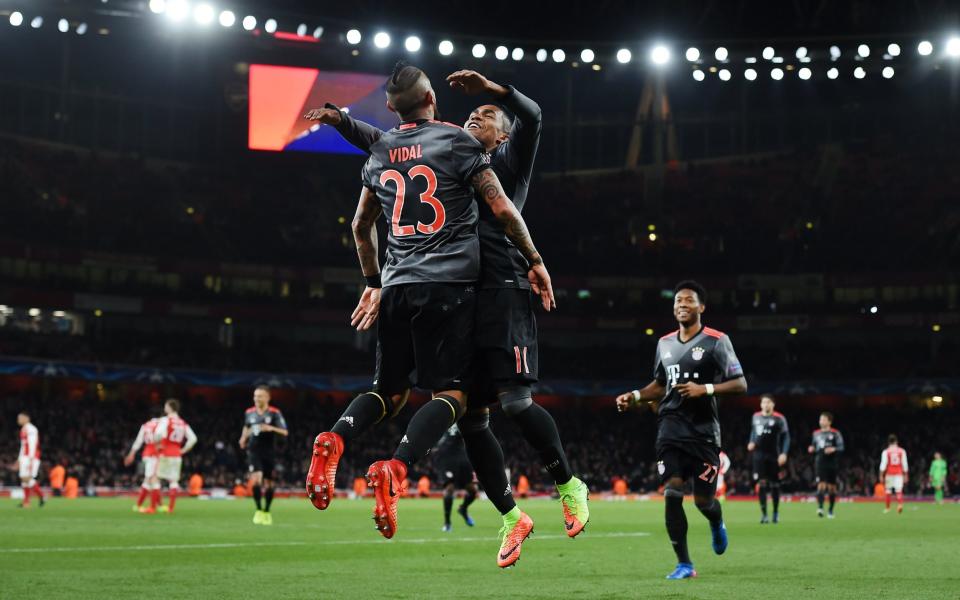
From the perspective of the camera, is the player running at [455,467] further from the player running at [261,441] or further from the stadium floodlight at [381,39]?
the stadium floodlight at [381,39]

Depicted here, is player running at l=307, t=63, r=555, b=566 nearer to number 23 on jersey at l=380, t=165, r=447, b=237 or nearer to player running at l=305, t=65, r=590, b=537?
number 23 on jersey at l=380, t=165, r=447, b=237

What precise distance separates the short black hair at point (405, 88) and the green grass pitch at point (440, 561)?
362cm

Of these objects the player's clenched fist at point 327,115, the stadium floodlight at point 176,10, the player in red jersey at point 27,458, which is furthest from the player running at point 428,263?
the stadium floodlight at point 176,10

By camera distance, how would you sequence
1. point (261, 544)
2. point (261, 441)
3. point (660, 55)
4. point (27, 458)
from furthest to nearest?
point (660, 55)
point (27, 458)
point (261, 441)
point (261, 544)

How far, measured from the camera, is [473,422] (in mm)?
7008

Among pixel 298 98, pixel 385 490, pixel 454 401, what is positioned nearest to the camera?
pixel 385 490

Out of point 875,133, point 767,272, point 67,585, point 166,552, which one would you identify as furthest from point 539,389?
point 67,585

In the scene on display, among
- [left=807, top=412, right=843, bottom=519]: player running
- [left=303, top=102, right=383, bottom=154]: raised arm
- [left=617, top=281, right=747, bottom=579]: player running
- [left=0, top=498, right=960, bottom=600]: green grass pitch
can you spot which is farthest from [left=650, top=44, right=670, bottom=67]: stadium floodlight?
[left=303, top=102, right=383, bottom=154]: raised arm

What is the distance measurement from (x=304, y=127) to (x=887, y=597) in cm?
3511

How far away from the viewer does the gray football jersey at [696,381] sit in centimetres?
1103

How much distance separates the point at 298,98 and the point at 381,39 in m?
6.30

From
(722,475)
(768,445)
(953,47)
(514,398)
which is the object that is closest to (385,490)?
(514,398)

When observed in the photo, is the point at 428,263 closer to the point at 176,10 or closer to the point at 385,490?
the point at 385,490

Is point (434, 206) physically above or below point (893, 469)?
above
